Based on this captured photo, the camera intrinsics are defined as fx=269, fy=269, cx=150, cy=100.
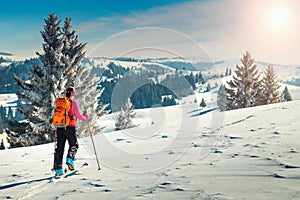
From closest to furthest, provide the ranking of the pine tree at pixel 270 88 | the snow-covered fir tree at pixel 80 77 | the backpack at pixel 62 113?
the backpack at pixel 62 113, the snow-covered fir tree at pixel 80 77, the pine tree at pixel 270 88

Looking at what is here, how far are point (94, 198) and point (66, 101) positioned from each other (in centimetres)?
288

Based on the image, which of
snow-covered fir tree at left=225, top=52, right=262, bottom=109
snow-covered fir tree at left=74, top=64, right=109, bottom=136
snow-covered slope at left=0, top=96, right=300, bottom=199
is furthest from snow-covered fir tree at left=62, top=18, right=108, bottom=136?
snow-covered fir tree at left=225, top=52, right=262, bottom=109

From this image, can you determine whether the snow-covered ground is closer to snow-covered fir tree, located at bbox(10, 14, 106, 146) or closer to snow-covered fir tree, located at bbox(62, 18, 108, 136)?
snow-covered fir tree, located at bbox(10, 14, 106, 146)

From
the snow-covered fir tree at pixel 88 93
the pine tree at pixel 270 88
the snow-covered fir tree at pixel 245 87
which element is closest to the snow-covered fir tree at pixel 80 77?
the snow-covered fir tree at pixel 88 93

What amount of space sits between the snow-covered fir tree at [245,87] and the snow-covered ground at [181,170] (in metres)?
27.0

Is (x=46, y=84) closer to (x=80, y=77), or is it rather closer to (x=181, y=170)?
(x=80, y=77)

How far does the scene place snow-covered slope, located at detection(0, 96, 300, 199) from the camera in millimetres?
4471

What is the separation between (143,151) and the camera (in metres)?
8.64

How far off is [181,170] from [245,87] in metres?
33.2

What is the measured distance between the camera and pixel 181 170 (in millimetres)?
5934

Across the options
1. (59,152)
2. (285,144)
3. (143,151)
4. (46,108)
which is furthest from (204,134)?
(46,108)

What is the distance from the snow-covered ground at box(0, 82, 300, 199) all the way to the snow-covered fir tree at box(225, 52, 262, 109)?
26962 mm

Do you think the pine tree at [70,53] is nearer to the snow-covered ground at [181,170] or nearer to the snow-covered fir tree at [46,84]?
the snow-covered fir tree at [46,84]

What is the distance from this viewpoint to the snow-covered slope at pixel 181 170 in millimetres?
4471
